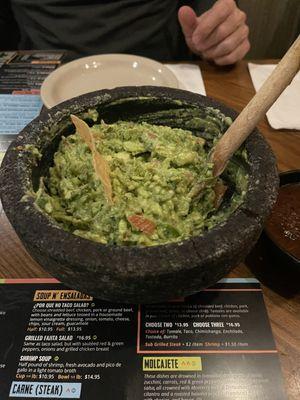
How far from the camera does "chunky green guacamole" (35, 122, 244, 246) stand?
0.86 meters

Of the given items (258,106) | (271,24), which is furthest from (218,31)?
(271,24)

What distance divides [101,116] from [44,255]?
1.57ft

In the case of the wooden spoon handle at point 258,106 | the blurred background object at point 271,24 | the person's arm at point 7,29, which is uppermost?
the wooden spoon handle at point 258,106

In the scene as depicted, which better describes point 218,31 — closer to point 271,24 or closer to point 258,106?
point 258,106

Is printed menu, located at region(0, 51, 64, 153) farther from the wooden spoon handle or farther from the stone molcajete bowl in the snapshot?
the wooden spoon handle

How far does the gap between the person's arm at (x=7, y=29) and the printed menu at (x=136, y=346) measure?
185 centimetres

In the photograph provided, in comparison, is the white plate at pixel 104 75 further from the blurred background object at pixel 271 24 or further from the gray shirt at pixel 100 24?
the blurred background object at pixel 271 24

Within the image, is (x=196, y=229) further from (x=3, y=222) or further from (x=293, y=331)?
(x=3, y=222)

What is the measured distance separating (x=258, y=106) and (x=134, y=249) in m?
0.43

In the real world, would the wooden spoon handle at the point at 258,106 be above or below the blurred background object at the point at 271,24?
above

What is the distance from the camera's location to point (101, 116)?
1.11 metres

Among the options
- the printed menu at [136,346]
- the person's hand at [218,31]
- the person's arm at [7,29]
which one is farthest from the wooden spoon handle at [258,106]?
the person's arm at [7,29]

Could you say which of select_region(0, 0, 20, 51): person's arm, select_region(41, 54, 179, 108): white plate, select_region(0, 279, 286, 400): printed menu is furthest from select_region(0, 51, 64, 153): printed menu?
select_region(0, 279, 286, 400): printed menu

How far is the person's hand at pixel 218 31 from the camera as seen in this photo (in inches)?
71.4
